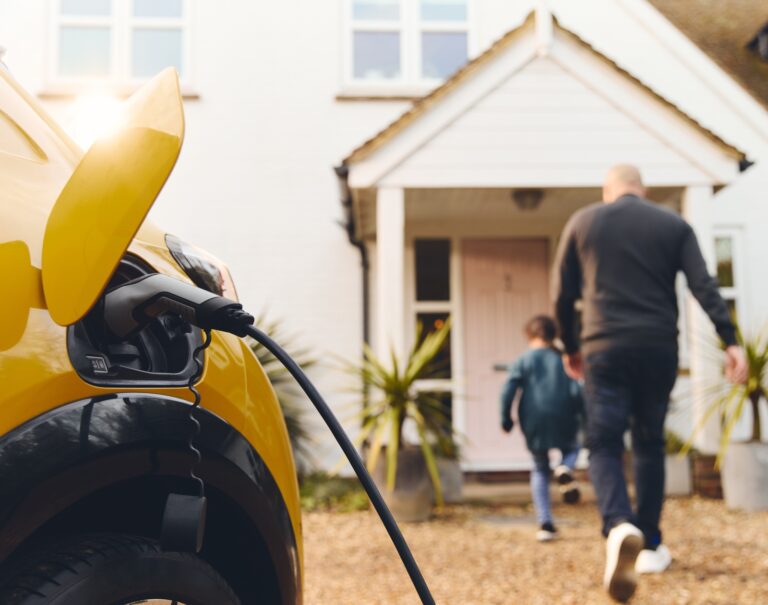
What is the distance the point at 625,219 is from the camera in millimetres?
3775

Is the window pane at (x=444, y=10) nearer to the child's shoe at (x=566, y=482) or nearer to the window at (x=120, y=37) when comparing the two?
the window at (x=120, y=37)

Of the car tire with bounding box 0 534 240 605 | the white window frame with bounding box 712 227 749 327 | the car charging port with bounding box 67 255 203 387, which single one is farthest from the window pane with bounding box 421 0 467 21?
the car tire with bounding box 0 534 240 605

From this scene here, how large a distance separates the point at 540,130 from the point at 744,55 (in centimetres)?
481

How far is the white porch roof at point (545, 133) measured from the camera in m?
6.60

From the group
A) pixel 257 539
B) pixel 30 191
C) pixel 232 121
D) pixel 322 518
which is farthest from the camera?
pixel 232 121

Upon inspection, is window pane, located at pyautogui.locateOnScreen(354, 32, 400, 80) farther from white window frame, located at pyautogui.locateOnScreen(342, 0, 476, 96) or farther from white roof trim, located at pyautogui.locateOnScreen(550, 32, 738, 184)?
white roof trim, located at pyautogui.locateOnScreen(550, 32, 738, 184)

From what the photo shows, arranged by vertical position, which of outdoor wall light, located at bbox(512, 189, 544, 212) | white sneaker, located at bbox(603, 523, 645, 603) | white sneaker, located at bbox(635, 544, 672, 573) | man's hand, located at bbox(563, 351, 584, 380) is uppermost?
outdoor wall light, located at bbox(512, 189, 544, 212)

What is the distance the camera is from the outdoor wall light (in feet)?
23.7

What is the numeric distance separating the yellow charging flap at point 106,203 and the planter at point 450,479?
5.65 meters

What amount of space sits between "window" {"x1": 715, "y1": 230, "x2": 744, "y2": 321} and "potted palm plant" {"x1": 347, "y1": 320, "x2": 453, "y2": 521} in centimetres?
409

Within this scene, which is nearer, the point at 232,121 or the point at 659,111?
the point at 659,111

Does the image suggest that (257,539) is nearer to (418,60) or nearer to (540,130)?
(540,130)

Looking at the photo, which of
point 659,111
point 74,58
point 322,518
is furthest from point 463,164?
point 74,58

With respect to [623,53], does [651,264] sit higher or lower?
lower
